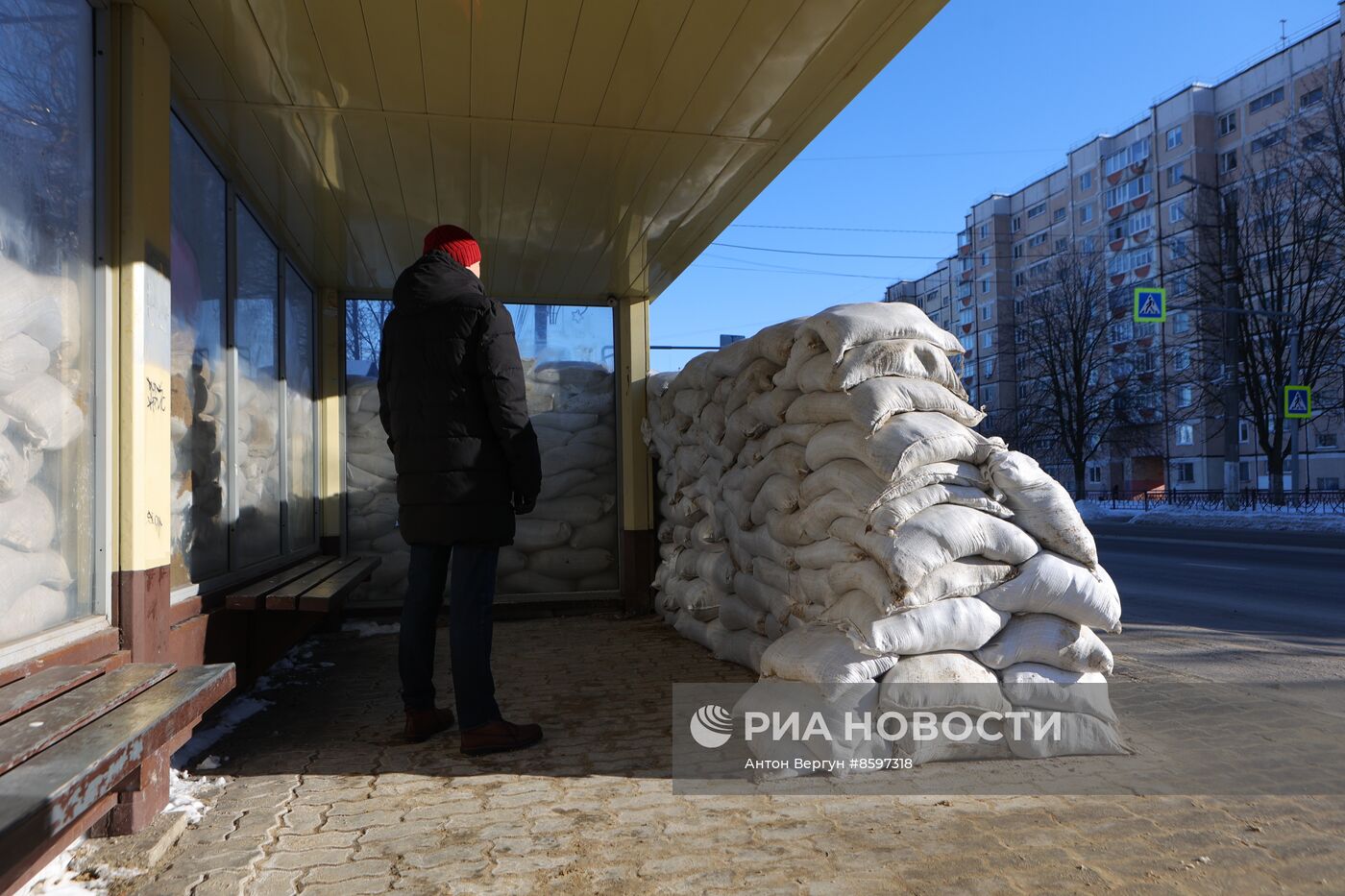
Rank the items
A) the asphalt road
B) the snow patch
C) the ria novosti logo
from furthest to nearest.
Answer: the snow patch → the asphalt road → the ria novosti logo

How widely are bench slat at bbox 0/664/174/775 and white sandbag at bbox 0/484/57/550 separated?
0.41m

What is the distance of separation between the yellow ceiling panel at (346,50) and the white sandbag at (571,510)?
152 inches

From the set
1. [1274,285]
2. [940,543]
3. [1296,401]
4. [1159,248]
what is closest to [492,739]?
[940,543]

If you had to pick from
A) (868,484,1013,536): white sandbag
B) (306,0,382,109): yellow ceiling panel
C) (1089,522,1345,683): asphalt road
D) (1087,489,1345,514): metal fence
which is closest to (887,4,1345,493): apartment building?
(1087,489,1345,514): metal fence

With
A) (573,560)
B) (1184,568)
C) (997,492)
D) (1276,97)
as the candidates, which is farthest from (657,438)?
(1276,97)

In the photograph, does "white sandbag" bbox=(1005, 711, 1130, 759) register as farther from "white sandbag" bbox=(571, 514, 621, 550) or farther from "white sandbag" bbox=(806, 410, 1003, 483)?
"white sandbag" bbox=(571, 514, 621, 550)

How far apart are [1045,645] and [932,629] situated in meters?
0.47

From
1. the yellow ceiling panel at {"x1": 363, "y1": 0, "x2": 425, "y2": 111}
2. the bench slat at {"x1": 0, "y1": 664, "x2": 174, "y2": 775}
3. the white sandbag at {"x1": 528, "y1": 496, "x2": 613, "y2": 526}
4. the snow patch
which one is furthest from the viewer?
the white sandbag at {"x1": 528, "y1": 496, "x2": 613, "y2": 526}

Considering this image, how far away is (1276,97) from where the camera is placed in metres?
40.2

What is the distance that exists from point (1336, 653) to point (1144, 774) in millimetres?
3835

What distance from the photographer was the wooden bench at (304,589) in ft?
12.6

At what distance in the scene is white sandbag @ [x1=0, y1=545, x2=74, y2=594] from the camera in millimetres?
2291

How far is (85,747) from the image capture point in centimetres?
183

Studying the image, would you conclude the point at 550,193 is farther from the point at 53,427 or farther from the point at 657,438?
the point at 53,427
